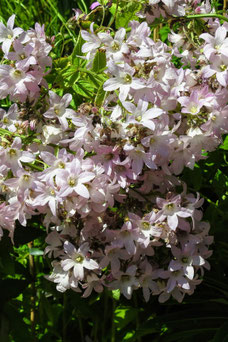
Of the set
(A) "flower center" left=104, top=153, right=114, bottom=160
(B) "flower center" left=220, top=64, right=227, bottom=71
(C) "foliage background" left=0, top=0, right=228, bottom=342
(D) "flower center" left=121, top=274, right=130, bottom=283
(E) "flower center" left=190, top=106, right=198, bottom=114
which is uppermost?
(B) "flower center" left=220, top=64, right=227, bottom=71

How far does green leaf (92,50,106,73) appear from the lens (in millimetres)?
1008

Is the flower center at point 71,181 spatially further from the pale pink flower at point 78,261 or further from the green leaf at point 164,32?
the green leaf at point 164,32

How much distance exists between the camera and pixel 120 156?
856mm

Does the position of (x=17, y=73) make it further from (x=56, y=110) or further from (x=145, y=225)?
(x=145, y=225)

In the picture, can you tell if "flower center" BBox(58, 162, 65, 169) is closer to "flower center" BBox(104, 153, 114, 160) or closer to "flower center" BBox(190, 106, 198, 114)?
"flower center" BBox(104, 153, 114, 160)

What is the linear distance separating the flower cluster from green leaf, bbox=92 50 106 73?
0.03 metres

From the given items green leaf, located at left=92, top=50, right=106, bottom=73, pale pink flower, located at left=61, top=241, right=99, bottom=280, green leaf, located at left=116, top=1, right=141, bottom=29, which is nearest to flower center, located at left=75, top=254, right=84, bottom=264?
pale pink flower, located at left=61, top=241, right=99, bottom=280

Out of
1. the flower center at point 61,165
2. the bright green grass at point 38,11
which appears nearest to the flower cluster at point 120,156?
the flower center at point 61,165

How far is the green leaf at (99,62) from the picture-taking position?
1008mm

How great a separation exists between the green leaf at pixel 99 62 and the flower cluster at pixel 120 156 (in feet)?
0.08

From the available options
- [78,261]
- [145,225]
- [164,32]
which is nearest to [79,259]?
[78,261]

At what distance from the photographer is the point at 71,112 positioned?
2.98 feet

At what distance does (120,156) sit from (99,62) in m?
0.24

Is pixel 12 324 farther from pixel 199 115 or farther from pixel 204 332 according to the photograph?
pixel 199 115
